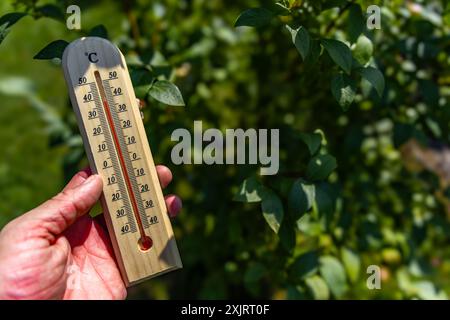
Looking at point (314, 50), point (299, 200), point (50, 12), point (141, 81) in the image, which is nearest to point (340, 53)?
point (314, 50)

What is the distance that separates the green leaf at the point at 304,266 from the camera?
1.32 m

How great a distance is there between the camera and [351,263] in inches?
59.9

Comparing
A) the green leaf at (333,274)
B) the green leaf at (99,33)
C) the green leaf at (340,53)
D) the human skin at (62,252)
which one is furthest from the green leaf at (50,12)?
the green leaf at (333,274)

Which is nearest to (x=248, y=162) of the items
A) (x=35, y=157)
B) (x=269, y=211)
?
(x=269, y=211)

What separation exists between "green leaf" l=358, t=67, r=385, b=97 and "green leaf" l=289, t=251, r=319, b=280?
1.51 ft

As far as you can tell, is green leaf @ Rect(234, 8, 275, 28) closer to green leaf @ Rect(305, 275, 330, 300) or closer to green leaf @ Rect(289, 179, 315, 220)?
green leaf @ Rect(289, 179, 315, 220)

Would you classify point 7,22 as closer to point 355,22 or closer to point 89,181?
point 89,181

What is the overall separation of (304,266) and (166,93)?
545 millimetres

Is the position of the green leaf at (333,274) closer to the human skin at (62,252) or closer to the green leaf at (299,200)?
the green leaf at (299,200)

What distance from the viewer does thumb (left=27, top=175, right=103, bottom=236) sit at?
1.03 m

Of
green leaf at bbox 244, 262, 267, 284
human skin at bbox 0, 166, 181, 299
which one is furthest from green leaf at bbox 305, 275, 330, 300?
human skin at bbox 0, 166, 181, 299

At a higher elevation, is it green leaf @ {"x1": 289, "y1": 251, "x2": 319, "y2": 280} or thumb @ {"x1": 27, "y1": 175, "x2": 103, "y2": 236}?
thumb @ {"x1": 27, "y1": 175, "x2": 103, "y2": 236}

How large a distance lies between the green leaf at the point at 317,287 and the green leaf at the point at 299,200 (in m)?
0.30

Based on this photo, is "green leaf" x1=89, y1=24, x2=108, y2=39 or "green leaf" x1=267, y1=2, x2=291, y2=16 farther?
"green leaf" x1=89, y1=24, x2=108, y2=39
